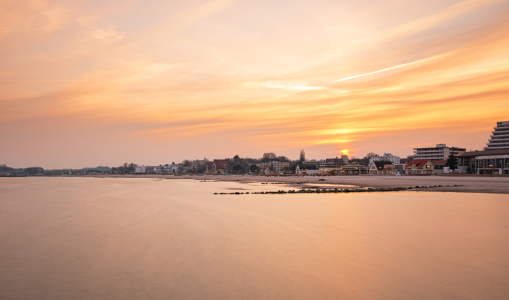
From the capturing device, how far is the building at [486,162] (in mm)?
124000

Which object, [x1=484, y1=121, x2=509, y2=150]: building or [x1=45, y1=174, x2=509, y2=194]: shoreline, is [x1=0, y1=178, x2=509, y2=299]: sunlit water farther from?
[x1=484, y1=121, x2=509, y2=150]: building

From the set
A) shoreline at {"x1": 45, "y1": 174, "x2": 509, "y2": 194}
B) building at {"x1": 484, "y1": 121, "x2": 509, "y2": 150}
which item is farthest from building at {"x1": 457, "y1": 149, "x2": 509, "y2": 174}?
shoreline at {"x1": 45, "y1": 174, "x2": 509, "y2": 194}

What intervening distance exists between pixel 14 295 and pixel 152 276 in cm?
410

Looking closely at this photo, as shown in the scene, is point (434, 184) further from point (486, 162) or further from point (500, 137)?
point (500, 137)

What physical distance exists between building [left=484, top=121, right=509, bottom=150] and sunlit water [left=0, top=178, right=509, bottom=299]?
172 m

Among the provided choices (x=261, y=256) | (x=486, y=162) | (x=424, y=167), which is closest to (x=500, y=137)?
(x=424, y=167)

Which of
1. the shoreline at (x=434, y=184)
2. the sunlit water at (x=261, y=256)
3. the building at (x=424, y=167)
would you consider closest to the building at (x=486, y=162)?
the building at (x=424, y=167)

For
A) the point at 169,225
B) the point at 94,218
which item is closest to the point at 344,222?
the point at 169,225

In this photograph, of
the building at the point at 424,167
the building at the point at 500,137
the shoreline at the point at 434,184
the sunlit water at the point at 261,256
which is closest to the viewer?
the sunlit water at the point at 261,256

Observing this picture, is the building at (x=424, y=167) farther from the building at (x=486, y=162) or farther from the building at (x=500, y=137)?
the building at (x=500, y=137)

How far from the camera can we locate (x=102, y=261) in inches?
606

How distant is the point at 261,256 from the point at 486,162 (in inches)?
5584

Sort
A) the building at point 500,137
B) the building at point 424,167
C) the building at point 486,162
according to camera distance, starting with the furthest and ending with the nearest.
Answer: the building at point 500,137
the building at point 424,167
the building at point 486,162

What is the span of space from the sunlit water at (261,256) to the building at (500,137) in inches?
6786
